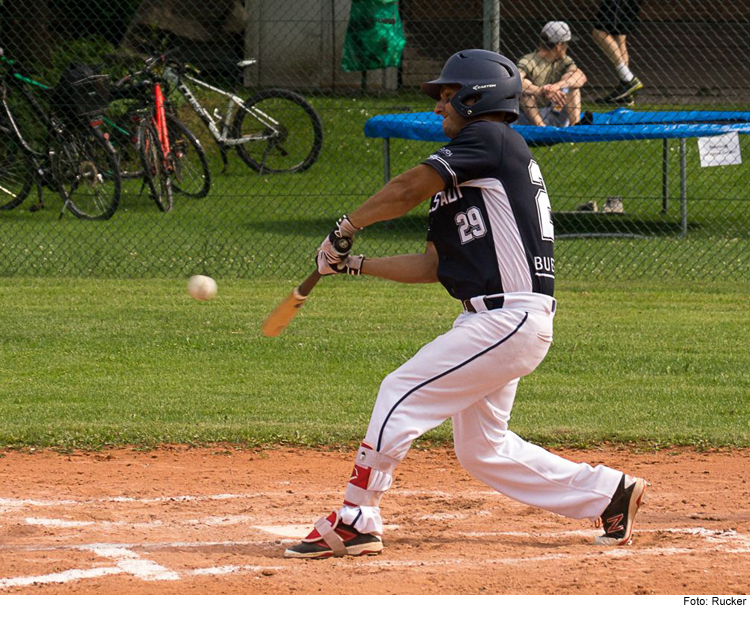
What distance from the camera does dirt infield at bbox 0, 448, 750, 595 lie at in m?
3.94

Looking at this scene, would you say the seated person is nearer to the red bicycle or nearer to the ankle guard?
the red bicycle

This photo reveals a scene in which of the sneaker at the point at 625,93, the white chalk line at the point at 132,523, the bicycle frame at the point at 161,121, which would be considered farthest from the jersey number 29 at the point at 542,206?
the bicycle frame at the point at 161,121

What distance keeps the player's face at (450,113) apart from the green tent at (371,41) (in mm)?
11526

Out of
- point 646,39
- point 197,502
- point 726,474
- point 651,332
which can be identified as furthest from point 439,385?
point 646,39

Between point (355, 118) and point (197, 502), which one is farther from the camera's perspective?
point (355, 118)

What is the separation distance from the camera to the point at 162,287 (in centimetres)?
1052

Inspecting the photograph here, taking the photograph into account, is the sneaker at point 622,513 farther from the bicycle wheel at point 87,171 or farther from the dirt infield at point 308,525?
the bicycle wheel at point 87,171

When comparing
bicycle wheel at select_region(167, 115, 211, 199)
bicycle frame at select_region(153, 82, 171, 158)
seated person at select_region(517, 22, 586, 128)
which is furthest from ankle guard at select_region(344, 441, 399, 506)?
bicycle frame at select_region(153, 82, 171, 158)

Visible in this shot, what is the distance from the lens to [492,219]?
4156 mm

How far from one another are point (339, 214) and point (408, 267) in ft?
32.4

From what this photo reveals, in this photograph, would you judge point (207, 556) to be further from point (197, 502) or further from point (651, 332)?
point (651, 332)

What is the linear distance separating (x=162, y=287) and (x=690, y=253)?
552cm

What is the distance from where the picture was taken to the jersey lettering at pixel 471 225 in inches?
163

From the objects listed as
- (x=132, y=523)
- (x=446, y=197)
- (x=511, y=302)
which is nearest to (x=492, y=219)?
(x=446, y=197)
